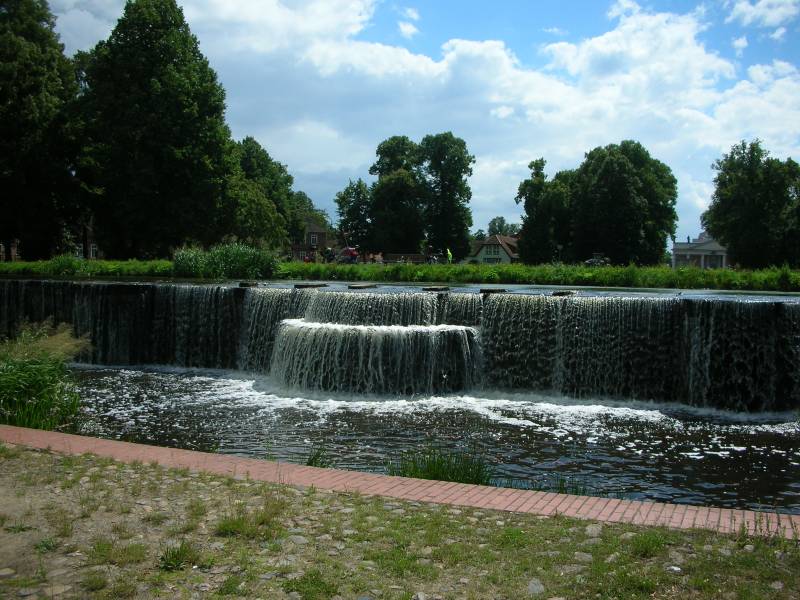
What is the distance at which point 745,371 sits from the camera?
483 inches

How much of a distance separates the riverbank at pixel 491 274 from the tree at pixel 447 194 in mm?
33482

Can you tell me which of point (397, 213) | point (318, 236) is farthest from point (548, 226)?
point (318, 236)

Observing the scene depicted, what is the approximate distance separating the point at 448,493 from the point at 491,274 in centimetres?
Result: 1846

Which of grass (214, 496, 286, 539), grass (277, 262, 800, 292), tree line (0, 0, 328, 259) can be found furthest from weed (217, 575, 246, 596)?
tree line (0, 0, 328, 259)

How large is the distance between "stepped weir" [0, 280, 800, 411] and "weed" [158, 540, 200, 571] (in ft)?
28.7

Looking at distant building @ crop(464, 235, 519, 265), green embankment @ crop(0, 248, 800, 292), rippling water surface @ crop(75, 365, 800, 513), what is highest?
distant building @ crop(464, 235, 519, 265)

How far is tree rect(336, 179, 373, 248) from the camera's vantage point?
205ft

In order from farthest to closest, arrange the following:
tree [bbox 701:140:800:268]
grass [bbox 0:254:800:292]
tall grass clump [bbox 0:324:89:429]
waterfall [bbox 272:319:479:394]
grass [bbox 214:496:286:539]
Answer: tree [bbox 701:140:800:268]
grass [bbox 0:254:800:292]
waterfall [bbox 272:319:479:394]
tall grass clump [bbox 0:324:89:429]
grass [bbox 214:496:286:539]

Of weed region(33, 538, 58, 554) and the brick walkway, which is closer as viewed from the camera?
weed region(33, 538, 58, 554)

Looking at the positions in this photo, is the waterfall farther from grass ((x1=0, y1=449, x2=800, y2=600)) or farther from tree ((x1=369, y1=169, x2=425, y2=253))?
tree ((x1=369, y1=169, x2=425, y2=253))

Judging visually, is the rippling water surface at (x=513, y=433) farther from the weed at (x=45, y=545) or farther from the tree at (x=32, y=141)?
the tree at (x=32, y=141)

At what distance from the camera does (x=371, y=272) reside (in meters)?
25.5

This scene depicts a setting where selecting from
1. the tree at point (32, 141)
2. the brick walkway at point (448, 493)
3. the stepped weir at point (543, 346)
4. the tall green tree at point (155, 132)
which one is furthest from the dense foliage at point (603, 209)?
the brick walkway at point (448, 493)

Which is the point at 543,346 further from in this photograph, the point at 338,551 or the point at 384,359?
the point at 338,551
